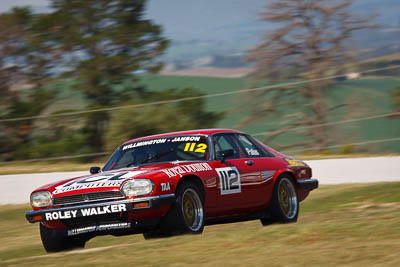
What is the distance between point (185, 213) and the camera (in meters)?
8.36

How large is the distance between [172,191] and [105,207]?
0.73m

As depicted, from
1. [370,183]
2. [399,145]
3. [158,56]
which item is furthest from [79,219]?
[158,56]

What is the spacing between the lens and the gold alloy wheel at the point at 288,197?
1020 centimetres

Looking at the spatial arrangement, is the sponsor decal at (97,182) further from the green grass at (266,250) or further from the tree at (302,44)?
the tree at (302,44)

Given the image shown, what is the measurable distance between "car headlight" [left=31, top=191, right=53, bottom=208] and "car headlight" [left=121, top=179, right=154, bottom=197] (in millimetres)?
1009

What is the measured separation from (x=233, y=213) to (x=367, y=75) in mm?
10079

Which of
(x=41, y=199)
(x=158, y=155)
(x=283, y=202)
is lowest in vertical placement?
(x=283, y=202)

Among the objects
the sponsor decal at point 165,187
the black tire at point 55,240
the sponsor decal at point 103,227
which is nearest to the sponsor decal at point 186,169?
the sponsor decal at point 165,187

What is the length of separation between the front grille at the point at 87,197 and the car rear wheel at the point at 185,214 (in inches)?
22.7

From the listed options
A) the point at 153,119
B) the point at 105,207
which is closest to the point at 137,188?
the point at 105,207

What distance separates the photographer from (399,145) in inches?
683

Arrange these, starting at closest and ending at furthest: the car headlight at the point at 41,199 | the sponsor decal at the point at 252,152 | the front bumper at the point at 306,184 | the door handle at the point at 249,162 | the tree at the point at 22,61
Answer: the car headlight at the point at 41,199, the door handle at the point at 249,162, the sponsor decal at the point at 252,152, the front bumper at the point at 306,184, the tree at the point at 22,61

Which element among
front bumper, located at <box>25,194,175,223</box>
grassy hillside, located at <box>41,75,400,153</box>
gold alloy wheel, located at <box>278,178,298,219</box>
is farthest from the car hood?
grassy hillside, located at <box>41,75,400,153</box>

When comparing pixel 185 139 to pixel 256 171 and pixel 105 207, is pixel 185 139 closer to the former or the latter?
pixel 256 171
